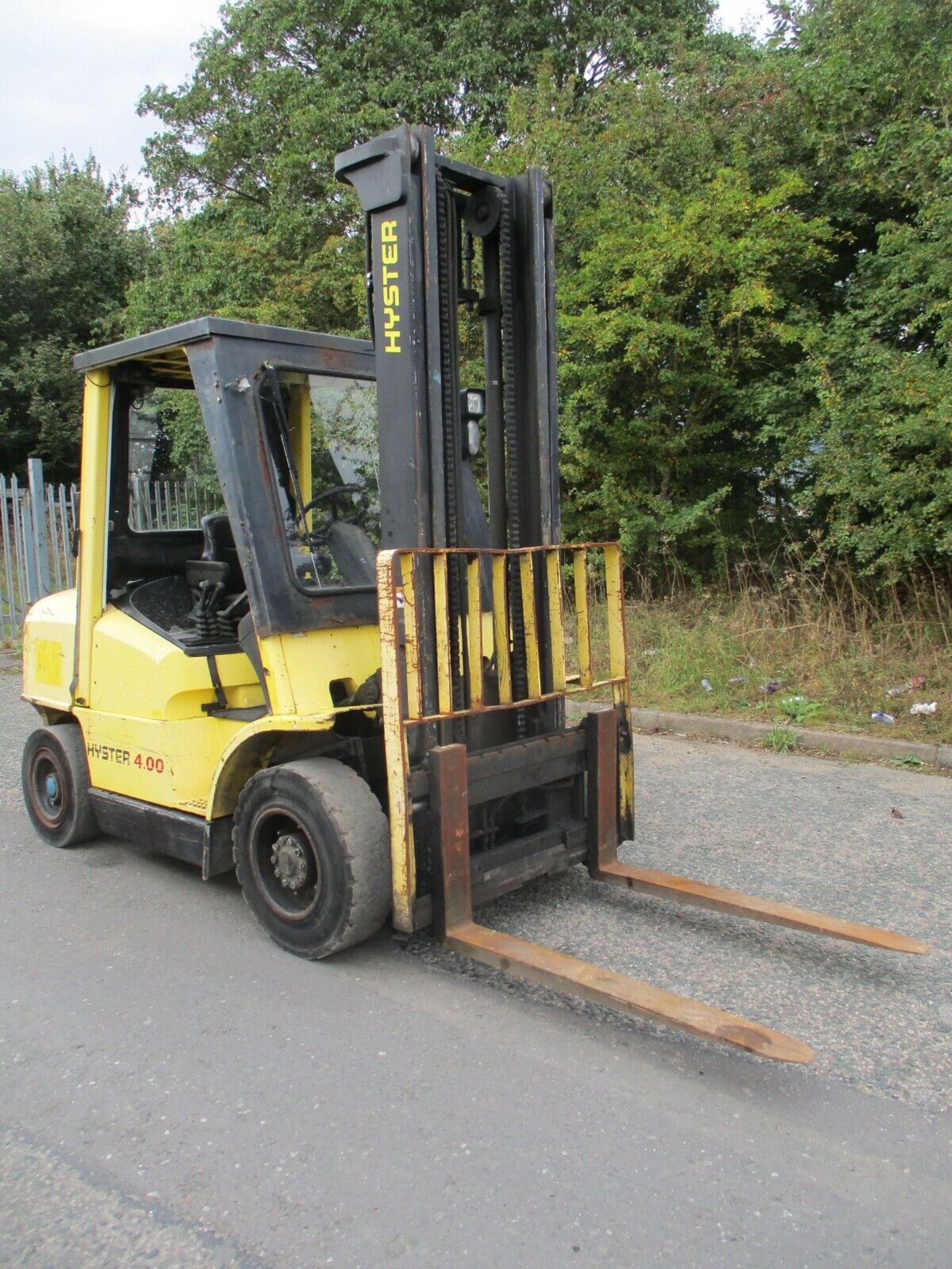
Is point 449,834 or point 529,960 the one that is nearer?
point 529,960

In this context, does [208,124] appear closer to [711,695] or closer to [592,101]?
[592,101]

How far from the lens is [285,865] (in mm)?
3887

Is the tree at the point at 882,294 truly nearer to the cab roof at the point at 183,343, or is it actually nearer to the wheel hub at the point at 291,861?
the cab roof at the point at 183,343

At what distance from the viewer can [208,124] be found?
1777cm

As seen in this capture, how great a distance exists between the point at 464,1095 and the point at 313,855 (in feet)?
3.72

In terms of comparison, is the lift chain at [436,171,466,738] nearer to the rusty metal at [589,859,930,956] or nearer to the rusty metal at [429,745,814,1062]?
the rusty metal at [429,745,814,1062]

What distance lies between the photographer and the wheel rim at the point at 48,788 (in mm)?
5277

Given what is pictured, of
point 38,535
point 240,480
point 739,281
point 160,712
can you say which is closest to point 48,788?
point 160,712

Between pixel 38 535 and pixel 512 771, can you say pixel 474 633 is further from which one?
pixel 38 535

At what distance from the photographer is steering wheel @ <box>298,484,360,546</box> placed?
4.32m

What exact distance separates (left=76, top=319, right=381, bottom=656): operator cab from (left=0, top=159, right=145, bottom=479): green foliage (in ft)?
63.1

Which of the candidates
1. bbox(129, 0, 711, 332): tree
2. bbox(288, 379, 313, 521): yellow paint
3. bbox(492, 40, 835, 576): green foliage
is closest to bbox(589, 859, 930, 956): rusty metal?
bbox(288, 379, 313, 521): yellow paint

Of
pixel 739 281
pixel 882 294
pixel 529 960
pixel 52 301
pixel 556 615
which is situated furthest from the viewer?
pixel 52 301

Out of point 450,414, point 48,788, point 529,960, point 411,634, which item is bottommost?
point 529,960
